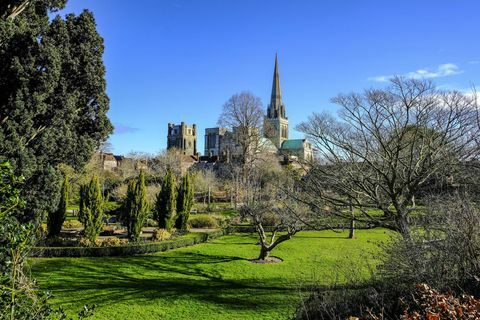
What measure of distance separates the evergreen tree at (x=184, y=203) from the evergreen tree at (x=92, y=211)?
689 centimetres

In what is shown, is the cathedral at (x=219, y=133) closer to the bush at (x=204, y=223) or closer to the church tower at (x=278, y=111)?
the church tower at (x=278, y=111)

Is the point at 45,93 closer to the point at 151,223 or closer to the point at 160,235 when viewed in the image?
the point at 160,235

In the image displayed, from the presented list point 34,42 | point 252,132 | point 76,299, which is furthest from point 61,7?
point 252,132

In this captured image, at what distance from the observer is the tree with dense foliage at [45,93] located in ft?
33.4

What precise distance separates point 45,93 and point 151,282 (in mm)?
7562

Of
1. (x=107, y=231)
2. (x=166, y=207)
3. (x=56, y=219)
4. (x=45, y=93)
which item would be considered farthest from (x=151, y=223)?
(x=45, y=93)

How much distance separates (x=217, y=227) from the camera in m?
28.6

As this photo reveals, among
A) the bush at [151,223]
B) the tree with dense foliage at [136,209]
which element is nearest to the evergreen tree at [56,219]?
the tree with dense foliage at [136,209]

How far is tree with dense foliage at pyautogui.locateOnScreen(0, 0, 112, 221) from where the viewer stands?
401 inches

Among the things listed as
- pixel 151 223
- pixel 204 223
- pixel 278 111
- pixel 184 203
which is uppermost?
pixel 278 111

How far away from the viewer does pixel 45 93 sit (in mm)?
10422

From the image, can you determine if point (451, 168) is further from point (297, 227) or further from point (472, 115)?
point (297, 227)

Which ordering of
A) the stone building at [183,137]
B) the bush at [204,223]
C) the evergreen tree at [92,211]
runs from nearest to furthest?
the evergreen tree at [92,211] < the bush at [204,223] < the stone building at [183,137]

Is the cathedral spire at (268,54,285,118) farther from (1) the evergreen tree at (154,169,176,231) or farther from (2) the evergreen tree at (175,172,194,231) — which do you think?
(1) the evergreen tree at (154,169,176,231)
